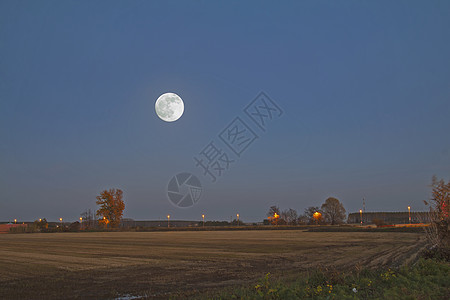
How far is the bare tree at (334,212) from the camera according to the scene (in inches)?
5148

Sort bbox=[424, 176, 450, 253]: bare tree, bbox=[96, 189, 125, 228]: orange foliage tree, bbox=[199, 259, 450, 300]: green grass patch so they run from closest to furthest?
bbox=[199, 259, 450, 300]: green grass patch
bbox=[424, 176, 450, 253]: bare tree
bbox=[96, 189, 125, 228]: orange foliage tree

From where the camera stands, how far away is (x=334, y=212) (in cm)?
13150

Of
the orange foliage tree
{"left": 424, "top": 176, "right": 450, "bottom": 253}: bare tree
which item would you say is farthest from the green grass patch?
the orange foliage tree

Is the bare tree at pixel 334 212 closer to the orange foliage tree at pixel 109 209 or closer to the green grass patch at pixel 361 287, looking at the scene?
the orange foliage tree at pixel 109 209

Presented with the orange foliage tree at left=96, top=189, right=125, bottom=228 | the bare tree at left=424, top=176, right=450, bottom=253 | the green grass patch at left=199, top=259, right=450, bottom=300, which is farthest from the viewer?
the orange foliage tree at left=96, top=189, right=125, bottom=228

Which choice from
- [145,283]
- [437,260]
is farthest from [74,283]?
[437,260]

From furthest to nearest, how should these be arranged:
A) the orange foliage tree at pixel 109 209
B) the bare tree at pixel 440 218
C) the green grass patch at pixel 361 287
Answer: the orange foliage tree at pixel 109 209 < the bare tree at pixel 440 218 < the green grass patch at pixel 361 287

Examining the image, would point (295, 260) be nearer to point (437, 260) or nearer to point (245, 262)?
point (245, 262)

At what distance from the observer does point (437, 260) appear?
14984 mm

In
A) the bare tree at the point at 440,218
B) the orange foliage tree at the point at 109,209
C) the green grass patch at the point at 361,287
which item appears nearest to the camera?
the green grass patch at the point at 361,287

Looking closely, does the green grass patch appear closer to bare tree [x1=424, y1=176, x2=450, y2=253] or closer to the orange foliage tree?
bare tree [x1=424, y1=176, x2=450, y2=253]

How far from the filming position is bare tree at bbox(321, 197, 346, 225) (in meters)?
131

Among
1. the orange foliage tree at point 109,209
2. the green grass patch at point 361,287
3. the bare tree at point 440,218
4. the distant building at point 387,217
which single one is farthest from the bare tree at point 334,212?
the green grass patch at point 361,287

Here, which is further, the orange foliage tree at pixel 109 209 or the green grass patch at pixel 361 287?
the orange foliage tree at pixel 109 209
